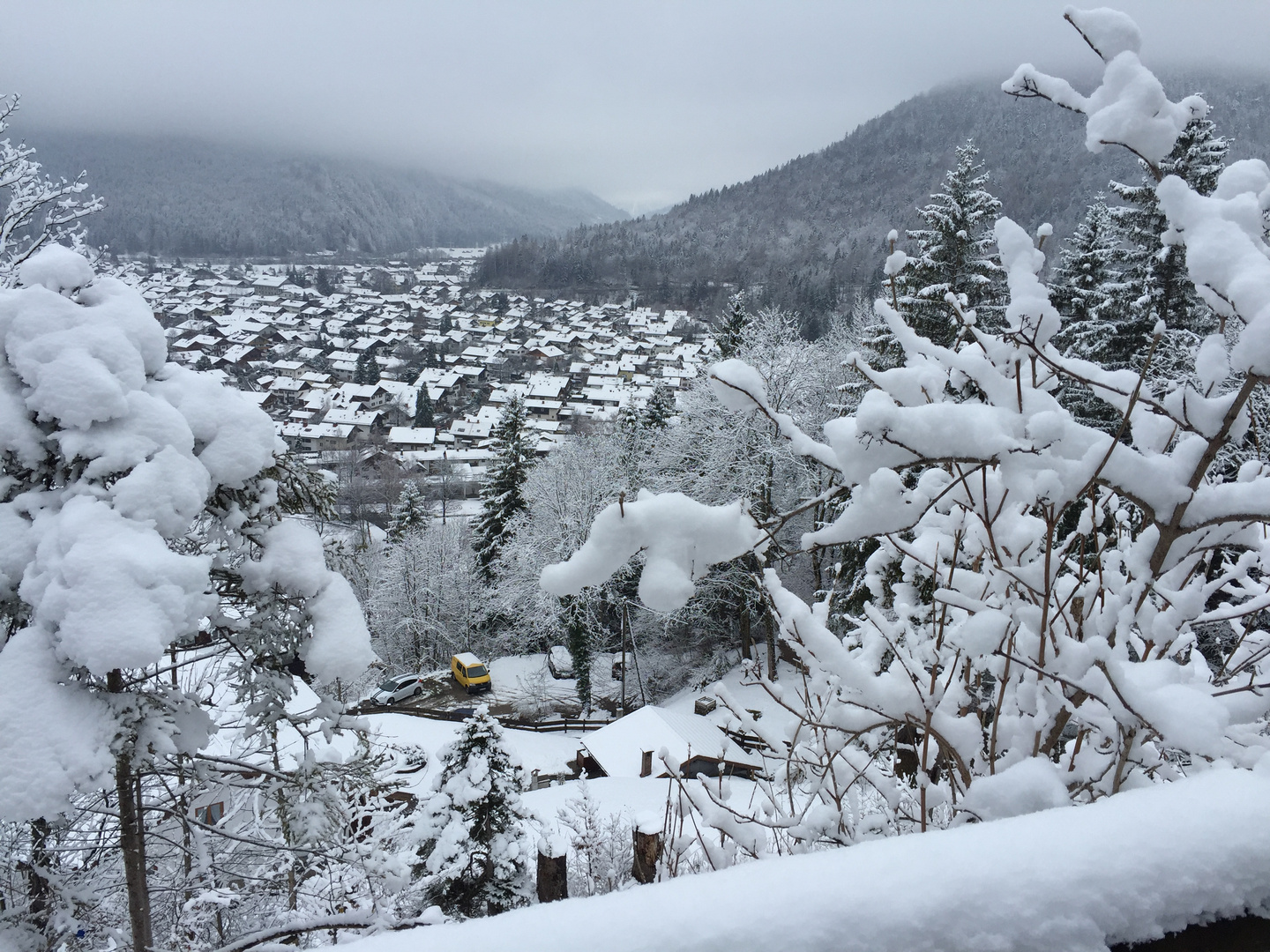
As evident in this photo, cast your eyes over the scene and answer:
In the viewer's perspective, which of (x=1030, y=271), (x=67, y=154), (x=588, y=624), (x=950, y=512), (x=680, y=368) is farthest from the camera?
(x=67, y=154)

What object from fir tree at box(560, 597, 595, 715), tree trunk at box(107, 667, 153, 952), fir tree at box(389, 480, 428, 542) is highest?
tree trunk at box(107, 667, 153, 952)

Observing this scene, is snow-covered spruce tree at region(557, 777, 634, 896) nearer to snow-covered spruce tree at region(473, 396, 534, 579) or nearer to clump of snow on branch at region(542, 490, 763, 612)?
clump of snow on branch at region(542, 490, 763, 612)

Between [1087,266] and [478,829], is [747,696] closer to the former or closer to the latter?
[478,829]

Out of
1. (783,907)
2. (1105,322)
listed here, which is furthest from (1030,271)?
(1105,322)

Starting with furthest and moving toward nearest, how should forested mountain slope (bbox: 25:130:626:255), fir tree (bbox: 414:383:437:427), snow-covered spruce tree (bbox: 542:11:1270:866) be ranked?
forested mountain slope (bbox: 25:130:626:255)
fir tree (bbox: 414:383:437:427)
snow-covered spruce tree (bbox: 542:11:1270:866)

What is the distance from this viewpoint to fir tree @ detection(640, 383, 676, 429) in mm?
19438

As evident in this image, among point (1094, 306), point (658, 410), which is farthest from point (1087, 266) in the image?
point (658, 410)

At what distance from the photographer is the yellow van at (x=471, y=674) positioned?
686 inches

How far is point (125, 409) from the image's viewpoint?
9.59 ft

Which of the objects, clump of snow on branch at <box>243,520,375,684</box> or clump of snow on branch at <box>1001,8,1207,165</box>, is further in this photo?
clump of snow on branch at <box>243,520,375,684</box>

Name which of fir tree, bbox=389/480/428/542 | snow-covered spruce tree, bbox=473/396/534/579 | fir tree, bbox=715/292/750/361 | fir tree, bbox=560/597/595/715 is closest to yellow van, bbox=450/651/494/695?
snow-covered spruce tree, bbox=473/396/534/579

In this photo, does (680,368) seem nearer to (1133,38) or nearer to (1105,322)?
(1105,322)

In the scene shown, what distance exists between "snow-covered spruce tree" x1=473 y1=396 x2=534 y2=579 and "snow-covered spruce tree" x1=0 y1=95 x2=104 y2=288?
460 inches

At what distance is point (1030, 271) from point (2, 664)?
11.9 ft
